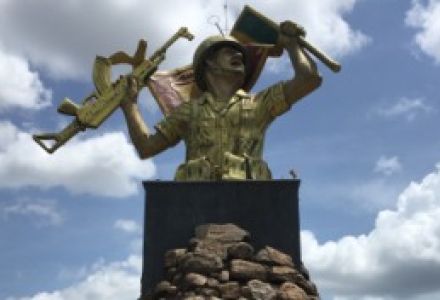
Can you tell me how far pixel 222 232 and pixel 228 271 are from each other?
18.6 inches

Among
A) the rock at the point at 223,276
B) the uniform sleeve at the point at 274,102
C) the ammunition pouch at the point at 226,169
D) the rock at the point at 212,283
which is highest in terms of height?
the uniform sleeve at the point at 274,102

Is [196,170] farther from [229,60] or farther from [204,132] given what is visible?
[229,60]

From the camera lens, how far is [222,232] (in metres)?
7.89

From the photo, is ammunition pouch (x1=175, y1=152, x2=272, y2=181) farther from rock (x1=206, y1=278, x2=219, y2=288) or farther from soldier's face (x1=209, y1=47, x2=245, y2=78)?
rock (x1=206, y1=278, x2=219, y2=288)

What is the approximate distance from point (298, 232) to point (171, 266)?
1377 millimetres

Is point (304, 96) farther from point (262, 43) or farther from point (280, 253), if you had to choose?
point (280, 253)

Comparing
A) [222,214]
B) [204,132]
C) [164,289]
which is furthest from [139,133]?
[164,289]

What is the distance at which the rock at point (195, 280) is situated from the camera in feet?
24.3

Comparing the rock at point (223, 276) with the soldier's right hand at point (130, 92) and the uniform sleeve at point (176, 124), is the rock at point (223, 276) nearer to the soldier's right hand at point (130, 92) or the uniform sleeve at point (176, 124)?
the uniform sleeve at point (176, 124)

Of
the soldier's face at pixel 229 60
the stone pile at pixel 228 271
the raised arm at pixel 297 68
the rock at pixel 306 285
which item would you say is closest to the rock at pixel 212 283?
the stone pile at pixel 228 271

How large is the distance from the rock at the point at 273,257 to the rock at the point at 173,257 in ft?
2.53

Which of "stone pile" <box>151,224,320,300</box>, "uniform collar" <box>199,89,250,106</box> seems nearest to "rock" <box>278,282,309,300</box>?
"stone pile" <box>151,224,320,300</box>

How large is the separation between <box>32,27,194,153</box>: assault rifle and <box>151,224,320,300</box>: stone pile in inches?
85.4

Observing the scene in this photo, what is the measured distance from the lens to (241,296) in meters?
7.45
